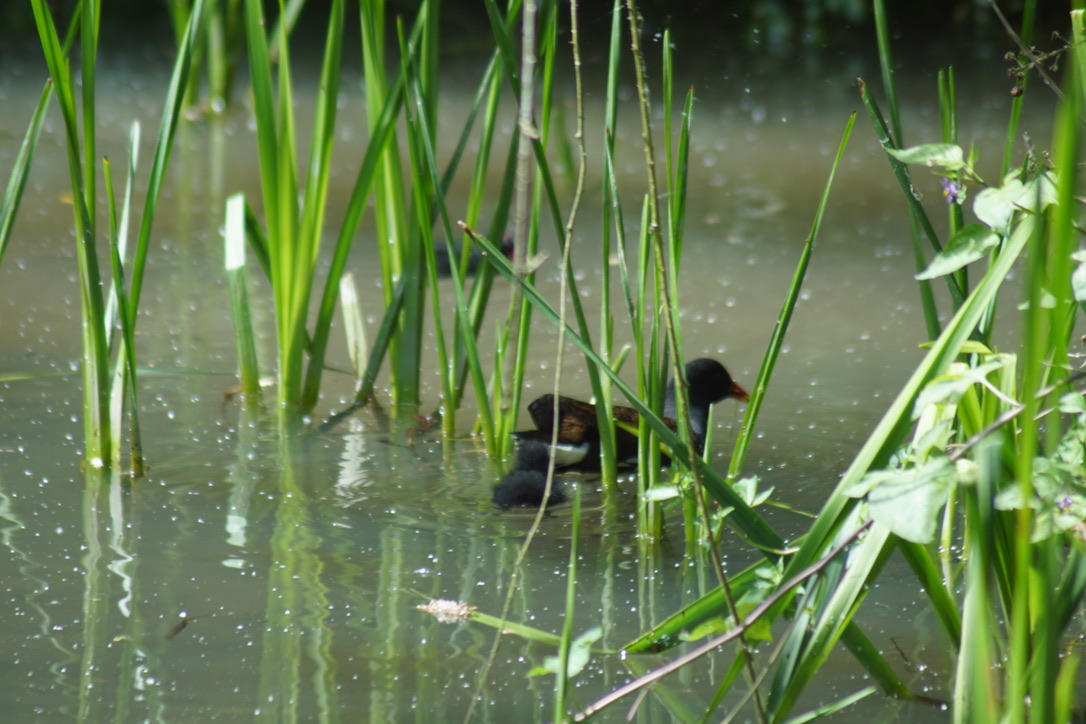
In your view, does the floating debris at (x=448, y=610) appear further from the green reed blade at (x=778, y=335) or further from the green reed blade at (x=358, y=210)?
the green reed blade at (x=358, y=210)

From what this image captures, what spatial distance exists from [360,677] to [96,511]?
778 millimetres

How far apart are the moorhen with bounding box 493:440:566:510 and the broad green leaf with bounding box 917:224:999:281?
97 cm

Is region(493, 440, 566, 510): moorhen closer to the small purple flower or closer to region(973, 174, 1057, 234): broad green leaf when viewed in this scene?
the small purple flower

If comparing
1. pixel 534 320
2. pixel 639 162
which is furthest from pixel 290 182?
pixel 639 162

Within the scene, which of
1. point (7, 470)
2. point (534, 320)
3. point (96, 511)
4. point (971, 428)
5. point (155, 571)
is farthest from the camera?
point (534, 320)

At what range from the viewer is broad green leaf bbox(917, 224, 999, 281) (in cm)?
130

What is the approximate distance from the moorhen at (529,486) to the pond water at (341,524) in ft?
0.11

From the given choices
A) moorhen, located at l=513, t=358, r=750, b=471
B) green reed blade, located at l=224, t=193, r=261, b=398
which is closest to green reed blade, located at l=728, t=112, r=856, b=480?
moorhen, located at l=513, t=358, r=750, b=471

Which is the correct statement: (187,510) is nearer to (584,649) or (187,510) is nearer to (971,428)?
(584,649)

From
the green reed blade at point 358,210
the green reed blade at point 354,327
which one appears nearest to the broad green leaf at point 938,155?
the green reed blade at point 358,210

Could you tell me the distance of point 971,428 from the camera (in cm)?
149

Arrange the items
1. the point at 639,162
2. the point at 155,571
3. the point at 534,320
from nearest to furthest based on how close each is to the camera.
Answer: the point at 155,571
the point at 534,320
the point at 639,162

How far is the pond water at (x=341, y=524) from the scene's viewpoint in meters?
1.61

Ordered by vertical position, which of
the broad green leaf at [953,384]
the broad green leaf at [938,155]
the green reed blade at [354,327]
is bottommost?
the green reed blade at [354,327]
